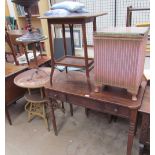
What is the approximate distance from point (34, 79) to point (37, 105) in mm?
394

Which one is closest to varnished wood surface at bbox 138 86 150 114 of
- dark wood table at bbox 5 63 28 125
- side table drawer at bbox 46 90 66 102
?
side table drawer at bbox 46 90 66 102

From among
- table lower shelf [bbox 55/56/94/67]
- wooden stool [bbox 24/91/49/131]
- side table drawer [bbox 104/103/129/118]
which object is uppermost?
table lower shelf [bbox 55/56/94/67]

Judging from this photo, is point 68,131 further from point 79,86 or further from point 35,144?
point 79,86

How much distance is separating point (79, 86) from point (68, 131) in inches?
26.2

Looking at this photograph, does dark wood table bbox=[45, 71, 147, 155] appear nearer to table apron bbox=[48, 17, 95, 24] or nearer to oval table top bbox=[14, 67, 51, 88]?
oval table top bbox=[14, 67, 51, 88]

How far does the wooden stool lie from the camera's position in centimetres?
188

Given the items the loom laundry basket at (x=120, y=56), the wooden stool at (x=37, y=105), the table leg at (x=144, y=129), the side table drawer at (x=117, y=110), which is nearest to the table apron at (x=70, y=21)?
the loom laundry basket at (x=120, y=56)

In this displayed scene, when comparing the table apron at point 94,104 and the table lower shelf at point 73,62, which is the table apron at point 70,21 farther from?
the table apron at point 94,104

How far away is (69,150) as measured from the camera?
163 centimetres

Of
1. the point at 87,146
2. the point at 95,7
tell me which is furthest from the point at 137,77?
the point at 95,7

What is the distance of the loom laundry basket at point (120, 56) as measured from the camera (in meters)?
1.03

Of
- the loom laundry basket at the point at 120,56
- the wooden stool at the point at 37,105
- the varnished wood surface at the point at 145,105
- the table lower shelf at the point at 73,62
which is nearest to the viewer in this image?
the loom laundry basket at the point at 120,56

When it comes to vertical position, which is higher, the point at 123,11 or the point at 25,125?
the point at 123,11

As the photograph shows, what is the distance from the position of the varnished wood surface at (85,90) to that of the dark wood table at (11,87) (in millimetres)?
620
